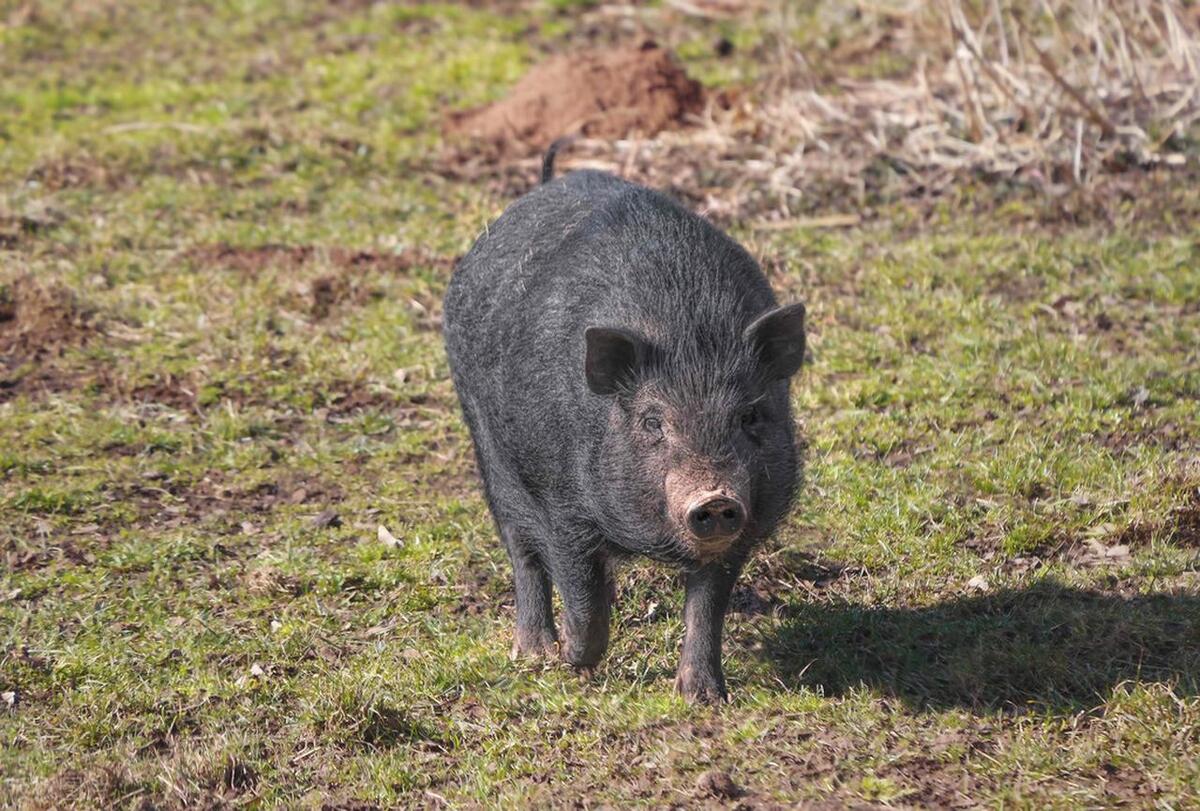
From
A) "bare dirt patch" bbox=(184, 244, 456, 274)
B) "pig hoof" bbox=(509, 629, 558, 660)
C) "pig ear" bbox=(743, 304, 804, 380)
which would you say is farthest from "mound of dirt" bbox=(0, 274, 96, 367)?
"pig ear" bbox=(743, 304, 804, 380)

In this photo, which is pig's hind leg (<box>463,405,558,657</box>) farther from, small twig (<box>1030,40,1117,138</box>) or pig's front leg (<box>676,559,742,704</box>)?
small twig (<box>1030,40,1117,138</box>)

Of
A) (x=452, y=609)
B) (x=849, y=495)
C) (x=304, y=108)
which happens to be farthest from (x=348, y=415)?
(x=304, y=108)

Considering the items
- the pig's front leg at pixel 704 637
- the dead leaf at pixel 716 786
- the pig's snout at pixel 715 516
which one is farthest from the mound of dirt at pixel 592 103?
the dead leaf at pixel 716 786

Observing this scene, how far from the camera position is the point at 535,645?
5.73 metres

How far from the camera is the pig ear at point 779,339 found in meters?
4.79

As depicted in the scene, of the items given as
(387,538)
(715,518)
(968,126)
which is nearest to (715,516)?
(715,518)

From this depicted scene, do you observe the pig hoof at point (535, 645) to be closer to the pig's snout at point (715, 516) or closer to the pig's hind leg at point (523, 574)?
the pig's hind leg at point (523, 574)

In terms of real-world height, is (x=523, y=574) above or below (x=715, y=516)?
below

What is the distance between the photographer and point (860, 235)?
31.2 ft

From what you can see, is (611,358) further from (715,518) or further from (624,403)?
(715,518)

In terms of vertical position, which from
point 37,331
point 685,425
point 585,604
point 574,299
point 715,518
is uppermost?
point 574,299

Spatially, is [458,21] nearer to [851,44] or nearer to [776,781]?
[851,44]

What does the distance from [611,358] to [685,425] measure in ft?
1.00

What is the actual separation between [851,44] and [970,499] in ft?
22.3
